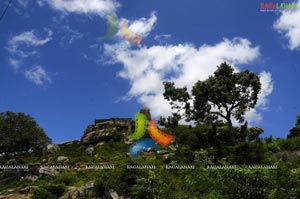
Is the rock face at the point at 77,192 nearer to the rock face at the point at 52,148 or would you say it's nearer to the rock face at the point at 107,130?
the rock face at the point at 52,148

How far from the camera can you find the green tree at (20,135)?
193 feet

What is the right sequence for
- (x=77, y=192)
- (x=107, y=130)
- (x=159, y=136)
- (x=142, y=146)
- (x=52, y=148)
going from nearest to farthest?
(x=77, y=192)
(x=142, y=146)
(x=159, y=136)
(x=52, y=148)
(x=107, y=130)

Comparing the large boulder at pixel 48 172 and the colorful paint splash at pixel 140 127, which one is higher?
the colorful paint splash at pixel 140 127

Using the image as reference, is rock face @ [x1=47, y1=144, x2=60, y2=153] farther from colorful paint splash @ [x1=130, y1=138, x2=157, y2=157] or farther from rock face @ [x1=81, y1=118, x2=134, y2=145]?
colorful paint splash @ [x1=130, y1=138, x2=157, y2=157]

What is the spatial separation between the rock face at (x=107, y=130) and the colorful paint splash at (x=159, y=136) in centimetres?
865

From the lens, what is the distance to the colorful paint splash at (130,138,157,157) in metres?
49.5

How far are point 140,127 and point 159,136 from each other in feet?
29.2

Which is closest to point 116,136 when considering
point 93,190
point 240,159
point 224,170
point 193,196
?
point 240,159

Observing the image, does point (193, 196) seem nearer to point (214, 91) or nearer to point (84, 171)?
point (84, 171)

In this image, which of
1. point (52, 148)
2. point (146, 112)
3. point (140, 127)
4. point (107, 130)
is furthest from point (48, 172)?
point (146, 112)

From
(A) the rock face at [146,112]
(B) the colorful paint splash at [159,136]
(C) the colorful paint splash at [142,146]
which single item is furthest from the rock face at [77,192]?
(A) the rock face at [146,112]

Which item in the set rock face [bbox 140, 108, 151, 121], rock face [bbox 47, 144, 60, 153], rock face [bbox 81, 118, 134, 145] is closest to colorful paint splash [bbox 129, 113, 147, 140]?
rock face [bbox 140, 108, 151, 121]

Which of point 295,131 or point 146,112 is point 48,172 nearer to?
point 146,112

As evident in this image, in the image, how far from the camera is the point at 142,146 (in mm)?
51312
